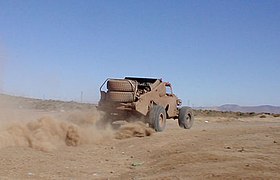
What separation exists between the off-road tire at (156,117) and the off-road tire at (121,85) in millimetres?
1277

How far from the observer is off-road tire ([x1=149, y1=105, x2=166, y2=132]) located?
1909 centimetres

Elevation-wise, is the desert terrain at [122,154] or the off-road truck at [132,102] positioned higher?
the off-road truck at [132,102]

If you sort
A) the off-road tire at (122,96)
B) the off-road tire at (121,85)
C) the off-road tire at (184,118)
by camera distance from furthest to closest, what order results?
the off-road tire at (184,118) < the off-road tire at (121,85) < the off-road tire at (122,96)

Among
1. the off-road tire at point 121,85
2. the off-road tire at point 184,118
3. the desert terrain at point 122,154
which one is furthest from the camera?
the off-road tire at point 184,118

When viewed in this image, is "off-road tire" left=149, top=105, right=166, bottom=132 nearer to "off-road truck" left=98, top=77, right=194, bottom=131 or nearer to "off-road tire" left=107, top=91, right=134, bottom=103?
"off-road truck" left=98, top=77, right=194, bottom=131

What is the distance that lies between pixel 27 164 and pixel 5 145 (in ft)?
8.98

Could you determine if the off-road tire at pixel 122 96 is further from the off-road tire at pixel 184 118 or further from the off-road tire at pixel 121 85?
the off-road tire at pixel 184 118

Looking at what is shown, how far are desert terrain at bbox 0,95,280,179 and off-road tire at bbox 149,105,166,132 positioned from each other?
2.04 ft

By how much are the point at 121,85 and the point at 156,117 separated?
6.57 ft

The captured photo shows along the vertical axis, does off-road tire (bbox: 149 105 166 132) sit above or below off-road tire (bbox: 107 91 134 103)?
below

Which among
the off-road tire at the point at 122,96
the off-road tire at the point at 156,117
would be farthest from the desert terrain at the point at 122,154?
the off-road tire at the point at 122,96

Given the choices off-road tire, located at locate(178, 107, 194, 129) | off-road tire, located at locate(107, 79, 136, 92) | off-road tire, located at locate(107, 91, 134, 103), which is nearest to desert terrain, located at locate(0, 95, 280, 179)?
off-road tire, located at locate(107, 91, 134, 103)

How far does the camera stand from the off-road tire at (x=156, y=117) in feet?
62.6

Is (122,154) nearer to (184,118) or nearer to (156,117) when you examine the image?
(156,117)
